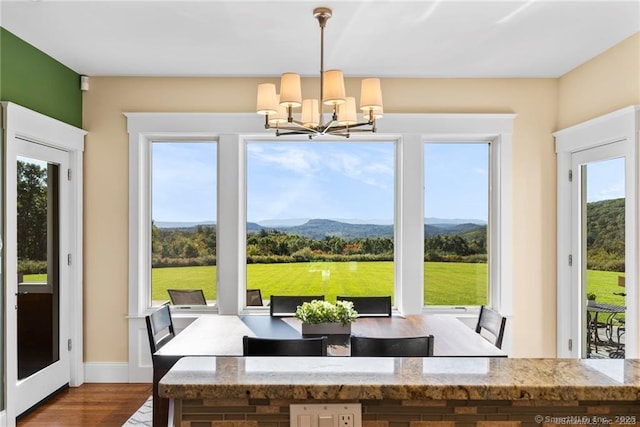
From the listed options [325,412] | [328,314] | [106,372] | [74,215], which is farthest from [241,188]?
[325,412]

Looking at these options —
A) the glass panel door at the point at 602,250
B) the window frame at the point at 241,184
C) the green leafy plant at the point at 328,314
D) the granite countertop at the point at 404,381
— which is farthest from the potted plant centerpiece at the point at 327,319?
the glass panel door at the point at 602,250

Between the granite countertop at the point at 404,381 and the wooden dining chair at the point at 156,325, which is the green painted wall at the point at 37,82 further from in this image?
the granite countertop at the point at 404,381

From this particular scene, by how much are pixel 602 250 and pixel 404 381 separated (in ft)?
11.0

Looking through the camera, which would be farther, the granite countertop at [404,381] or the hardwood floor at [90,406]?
the hardwood floor at [90,406]

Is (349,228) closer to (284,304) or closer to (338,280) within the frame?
(338,280)

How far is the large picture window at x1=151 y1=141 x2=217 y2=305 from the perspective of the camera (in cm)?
448

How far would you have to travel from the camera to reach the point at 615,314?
11.9ft

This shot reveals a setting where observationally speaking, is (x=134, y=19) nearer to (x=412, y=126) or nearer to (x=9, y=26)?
(x=9, y=26)

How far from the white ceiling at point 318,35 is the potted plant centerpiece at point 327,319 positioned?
1777mm

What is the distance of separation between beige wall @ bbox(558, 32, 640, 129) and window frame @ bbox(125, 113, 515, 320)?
1.56 feet

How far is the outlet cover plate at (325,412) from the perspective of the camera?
42.3 inches

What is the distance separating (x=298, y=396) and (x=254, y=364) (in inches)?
7.7

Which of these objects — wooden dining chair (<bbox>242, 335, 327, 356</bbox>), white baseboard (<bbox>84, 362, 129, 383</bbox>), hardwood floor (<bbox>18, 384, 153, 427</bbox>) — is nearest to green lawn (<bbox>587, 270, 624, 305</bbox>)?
wooden dining chair (<bbox>242, 335, 327, 356</bbox>)

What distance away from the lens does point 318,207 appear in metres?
4.54
